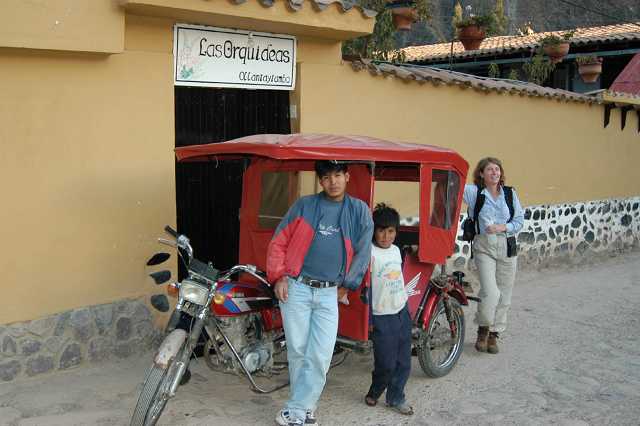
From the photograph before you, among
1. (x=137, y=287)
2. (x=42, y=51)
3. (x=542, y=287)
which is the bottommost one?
(x=542, y=287)

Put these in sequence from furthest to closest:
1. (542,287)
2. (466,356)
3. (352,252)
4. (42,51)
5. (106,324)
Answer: (542,287)
(466,356)
(106,324)
(42,51)
(352,252)

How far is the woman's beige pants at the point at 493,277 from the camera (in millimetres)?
6426

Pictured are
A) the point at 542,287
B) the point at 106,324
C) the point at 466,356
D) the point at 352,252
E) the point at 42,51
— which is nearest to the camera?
the point at 352,252

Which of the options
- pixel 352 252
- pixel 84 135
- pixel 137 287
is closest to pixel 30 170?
pixel 84 135

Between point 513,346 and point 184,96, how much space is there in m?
3.67

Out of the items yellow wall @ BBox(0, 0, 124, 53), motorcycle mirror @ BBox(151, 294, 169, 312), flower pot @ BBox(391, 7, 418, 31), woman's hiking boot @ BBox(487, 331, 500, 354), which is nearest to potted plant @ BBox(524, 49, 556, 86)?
flower pot @ BBox(391, 7, 418, 31)

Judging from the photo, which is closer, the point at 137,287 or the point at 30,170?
the point at 30,170

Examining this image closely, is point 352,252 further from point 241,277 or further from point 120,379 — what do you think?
point 120,379

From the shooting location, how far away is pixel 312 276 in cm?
465

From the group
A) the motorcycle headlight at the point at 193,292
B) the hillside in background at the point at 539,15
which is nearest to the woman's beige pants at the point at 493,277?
the motorcycle headlight at the point at 193,292

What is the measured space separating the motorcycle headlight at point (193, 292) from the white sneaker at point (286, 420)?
0.89m

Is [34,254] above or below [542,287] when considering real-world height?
above

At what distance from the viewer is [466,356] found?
6418 mm

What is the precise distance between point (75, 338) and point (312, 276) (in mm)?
2179
